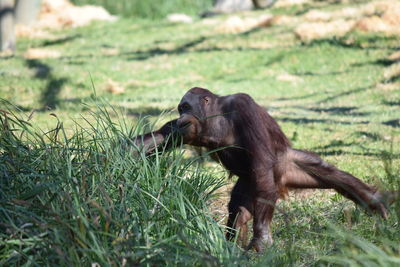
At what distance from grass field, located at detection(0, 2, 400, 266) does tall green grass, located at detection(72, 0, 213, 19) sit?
113 inches

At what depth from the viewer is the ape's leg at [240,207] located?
4.16 m

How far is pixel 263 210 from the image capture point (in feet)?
13.0

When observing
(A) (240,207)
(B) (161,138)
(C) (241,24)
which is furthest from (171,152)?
(C) (241,24)

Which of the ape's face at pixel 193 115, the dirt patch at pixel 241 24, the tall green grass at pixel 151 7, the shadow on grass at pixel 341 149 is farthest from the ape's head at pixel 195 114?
the tall green grass at pixel 151 7

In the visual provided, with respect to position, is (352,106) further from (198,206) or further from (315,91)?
(198,206)

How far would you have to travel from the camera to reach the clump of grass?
→ 9.30 ft

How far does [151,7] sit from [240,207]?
1630 cm

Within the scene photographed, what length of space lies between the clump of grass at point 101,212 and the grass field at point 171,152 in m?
0.01

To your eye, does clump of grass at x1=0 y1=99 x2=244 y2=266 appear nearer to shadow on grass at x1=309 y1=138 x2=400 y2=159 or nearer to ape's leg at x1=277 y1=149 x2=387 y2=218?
ape's leg at x1=277 y1=149 x2=387 y2=218

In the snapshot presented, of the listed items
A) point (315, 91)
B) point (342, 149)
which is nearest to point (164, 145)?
point (342, 149)

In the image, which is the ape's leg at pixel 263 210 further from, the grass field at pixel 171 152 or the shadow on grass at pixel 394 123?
the shadow on grass at pixel 394 123

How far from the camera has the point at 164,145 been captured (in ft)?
14.4

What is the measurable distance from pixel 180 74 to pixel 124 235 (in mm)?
8168

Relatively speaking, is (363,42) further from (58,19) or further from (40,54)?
(58,19)
